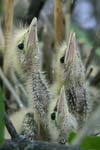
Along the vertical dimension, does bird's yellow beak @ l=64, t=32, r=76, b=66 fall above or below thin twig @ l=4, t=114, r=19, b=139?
above

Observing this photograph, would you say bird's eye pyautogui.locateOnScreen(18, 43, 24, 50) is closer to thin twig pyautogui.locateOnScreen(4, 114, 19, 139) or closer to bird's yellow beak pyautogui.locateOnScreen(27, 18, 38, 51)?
bird's yellow beak pyautogui.locateOnScreen(27, 18, 38, 51)

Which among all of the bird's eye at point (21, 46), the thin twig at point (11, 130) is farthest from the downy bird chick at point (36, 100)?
the thin twig at point (11, 130)

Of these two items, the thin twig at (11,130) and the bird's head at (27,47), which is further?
the bird's head at (27,47)

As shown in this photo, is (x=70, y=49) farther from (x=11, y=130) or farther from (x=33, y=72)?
(x=11, y=130)

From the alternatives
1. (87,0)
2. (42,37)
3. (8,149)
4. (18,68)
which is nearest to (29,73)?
(18,68)

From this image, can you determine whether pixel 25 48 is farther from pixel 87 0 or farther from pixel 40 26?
pixel 87 0

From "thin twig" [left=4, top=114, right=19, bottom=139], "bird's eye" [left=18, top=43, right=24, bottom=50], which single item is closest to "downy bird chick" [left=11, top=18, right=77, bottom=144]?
"bird's eye" [left=18, top=43, right=24, bottom=50]

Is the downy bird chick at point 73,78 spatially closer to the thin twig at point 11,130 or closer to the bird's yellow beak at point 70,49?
the bird's yellow beak at point 70,49
